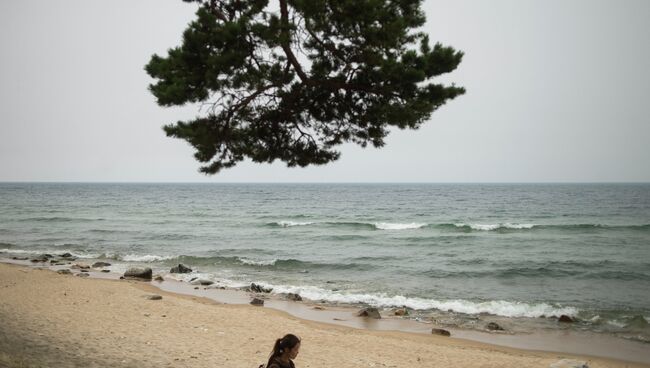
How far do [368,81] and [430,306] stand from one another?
12.1m

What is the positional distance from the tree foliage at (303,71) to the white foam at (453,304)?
10949mm

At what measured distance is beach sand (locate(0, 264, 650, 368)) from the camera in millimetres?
8242

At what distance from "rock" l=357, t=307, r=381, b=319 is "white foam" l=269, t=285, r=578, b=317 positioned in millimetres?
1423

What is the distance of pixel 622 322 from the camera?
14266 millimetres

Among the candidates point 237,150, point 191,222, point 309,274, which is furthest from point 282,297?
point 191,222

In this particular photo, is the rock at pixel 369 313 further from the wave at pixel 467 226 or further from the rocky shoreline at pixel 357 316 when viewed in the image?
the wave at pixel 467 226

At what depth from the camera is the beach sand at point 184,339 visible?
8.24 metres

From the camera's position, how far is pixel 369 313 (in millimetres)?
14789

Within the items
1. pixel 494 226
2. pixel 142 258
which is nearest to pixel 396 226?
pixel 494 226

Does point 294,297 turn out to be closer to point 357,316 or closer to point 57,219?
point 357,316

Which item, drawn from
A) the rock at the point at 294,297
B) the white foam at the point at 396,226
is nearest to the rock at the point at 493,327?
the rock at the point at 294,297

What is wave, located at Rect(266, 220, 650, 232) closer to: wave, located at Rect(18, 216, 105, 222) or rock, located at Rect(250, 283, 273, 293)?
wave, located at Rect(18, 216, 105, 222)

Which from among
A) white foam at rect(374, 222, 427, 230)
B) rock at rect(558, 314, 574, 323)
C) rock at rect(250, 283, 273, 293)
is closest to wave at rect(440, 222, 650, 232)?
white foam at rect(374, 222, 427, 230)

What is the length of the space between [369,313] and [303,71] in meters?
10.6
